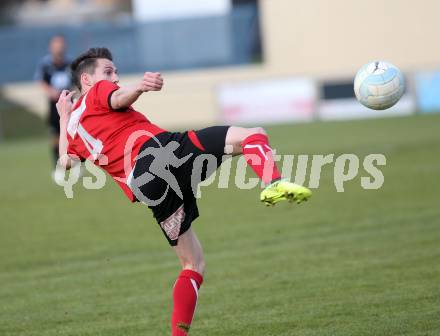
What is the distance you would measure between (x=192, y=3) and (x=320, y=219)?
855 inches

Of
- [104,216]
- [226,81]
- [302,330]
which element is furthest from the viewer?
[226,81]

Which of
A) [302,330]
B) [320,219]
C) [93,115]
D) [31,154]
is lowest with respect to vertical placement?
[31,154]

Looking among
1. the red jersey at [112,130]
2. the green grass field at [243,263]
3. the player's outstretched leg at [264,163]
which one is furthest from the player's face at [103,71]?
the green grass field at [243,263]

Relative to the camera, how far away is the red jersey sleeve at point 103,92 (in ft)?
17.1

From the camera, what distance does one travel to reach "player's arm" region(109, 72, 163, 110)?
4.86m

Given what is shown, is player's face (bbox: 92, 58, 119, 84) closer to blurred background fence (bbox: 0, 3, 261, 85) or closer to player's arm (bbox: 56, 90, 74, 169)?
player's arm (bbox: 56, 90, 74, 169)

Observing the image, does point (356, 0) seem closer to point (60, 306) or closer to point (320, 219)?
point (320, 219)

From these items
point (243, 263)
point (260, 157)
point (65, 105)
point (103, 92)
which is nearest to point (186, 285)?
point (260, 157)

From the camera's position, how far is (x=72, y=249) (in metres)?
9.68

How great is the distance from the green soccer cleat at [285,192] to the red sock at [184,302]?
1026 mm

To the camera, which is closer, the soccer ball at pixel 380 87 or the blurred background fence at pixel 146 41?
the soccer ball at pixel 380 87

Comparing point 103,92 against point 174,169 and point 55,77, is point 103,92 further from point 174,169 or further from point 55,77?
point 55,77

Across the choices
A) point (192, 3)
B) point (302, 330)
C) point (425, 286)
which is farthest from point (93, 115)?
point (192, 3)

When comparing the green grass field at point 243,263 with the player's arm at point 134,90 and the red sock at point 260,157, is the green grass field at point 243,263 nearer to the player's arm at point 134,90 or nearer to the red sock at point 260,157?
the red sock at point 260,157
